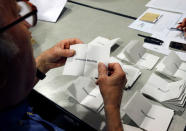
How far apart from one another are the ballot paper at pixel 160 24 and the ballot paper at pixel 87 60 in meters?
0.54

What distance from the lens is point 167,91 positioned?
79 centimetres

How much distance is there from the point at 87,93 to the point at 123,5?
952 millimetres

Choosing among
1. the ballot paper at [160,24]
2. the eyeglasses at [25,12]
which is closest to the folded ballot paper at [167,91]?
the ballot paper at [160,24]

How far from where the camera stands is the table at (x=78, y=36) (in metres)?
0.78

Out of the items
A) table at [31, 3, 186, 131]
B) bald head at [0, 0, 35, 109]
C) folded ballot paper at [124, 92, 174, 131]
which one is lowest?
table at [31, 3, 186, 131]

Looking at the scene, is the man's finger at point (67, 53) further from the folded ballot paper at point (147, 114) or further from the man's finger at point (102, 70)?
the folded ballot paper at point (147, 114)

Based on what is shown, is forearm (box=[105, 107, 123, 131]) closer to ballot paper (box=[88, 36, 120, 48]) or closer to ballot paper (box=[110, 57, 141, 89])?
ballot paper (box=[110, 57, 141, 89])

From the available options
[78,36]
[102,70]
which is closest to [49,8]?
[78,36]

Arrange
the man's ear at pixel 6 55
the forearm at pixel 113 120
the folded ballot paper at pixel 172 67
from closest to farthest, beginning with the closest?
the man's ear at pixel 6 55 → the forearm at pixel 113 120 → the folded ballot paper at pixel 172 67

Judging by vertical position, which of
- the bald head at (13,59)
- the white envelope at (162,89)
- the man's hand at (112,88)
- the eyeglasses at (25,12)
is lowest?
the white envelope at (162,89)

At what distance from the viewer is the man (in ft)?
1.45

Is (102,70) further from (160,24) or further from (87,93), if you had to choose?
(160,24)

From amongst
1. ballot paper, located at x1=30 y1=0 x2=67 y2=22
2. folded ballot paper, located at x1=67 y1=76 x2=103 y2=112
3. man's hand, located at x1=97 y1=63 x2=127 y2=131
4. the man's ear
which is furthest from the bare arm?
ballot paper, located at x1=30 y1=0 x2=67 y2=22

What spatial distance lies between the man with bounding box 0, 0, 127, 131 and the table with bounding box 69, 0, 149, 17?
2.55ft
